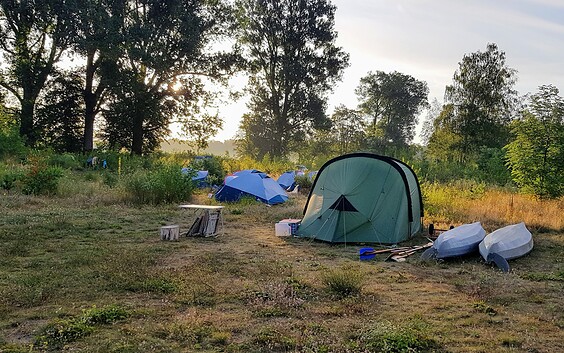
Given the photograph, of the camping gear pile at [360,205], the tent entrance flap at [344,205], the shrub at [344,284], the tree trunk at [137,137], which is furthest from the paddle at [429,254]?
the tree trunk at [137,137]

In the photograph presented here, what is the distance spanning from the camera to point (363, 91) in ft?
143

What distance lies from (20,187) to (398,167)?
32.6ft

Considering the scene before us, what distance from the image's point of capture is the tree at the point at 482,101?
2612cm

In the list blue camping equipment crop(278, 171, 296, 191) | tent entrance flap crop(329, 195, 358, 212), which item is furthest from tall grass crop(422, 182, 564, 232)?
blue camping equipment crop(278, 171, 296, 191)

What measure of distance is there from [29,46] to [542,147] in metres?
22.8

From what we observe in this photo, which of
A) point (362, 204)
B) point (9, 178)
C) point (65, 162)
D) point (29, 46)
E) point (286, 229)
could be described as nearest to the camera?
point (362, 204)

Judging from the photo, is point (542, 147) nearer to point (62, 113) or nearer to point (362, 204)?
point (362, 204)

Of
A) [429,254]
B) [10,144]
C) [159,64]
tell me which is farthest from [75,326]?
[159,64]

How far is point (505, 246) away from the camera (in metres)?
6.32

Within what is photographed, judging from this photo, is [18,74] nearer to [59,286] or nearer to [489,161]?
[59,286]

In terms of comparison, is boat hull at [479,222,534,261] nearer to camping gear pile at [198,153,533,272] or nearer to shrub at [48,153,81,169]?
camping gear pile at [198,153,533,272]

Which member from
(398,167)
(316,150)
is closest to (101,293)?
(398,167)

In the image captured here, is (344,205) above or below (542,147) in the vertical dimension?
below

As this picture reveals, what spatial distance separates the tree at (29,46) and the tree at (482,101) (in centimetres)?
2193
